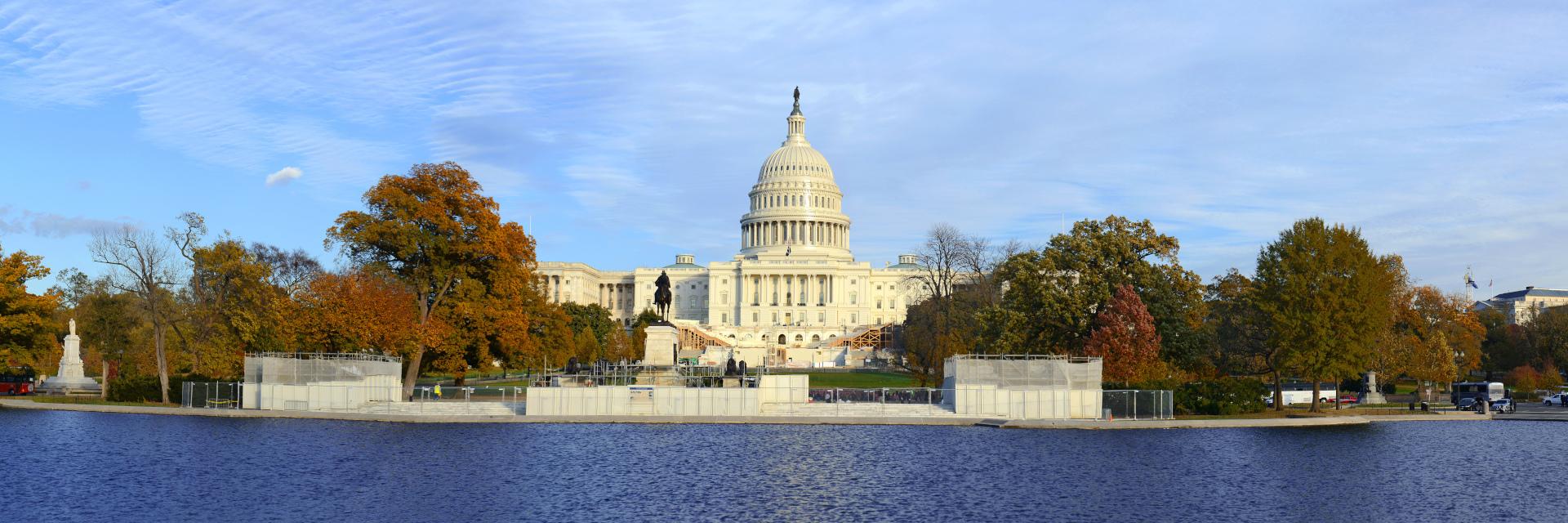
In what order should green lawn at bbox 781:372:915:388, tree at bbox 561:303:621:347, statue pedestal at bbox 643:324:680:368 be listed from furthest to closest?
tree at bbox 561:303:621:347 → green lawn at bbox 781:372:915:388 → statue pedestal at bbox 643:324:680:368

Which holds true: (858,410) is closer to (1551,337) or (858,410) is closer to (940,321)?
(940,321)

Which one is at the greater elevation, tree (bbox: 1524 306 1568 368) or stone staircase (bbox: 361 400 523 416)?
tree (bbox: 1524 306 1568 368)

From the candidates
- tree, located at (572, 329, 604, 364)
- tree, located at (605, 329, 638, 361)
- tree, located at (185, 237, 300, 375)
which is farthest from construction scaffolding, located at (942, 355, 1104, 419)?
tree, located at (605, 329, 638, 361)

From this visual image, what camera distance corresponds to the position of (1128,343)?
6162cm

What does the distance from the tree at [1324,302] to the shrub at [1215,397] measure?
346cm

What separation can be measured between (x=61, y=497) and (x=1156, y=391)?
3931 centimetres

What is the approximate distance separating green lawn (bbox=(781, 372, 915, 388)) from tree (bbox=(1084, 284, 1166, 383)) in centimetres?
2090

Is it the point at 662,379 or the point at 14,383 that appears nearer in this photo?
the point at 662,379

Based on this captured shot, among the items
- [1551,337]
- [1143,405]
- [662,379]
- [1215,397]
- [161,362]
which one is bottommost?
[1143,405]

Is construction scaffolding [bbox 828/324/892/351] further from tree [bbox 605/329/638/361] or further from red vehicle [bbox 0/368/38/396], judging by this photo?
red vehicle [bbox 0/368/38/396]

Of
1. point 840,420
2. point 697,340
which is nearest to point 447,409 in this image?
point 840,420

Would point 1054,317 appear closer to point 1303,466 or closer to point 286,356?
point 1303,466

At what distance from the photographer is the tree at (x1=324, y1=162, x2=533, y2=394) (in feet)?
203

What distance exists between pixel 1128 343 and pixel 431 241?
107 feet
